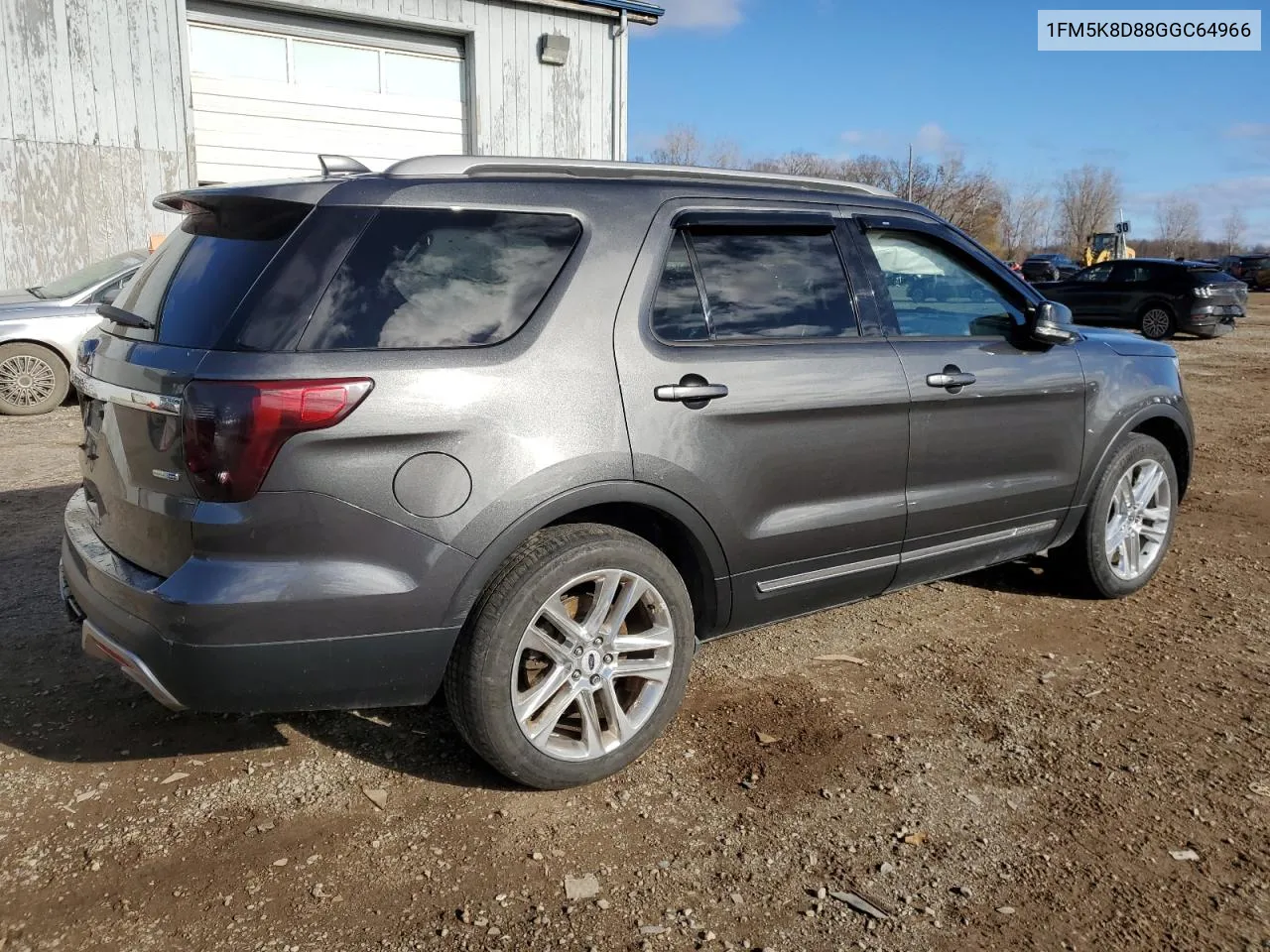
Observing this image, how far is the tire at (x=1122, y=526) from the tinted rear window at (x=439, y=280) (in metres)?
2.92

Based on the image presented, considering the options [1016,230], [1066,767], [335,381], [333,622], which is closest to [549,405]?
[335,381]

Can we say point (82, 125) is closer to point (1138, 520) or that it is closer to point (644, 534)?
point (644, 534)

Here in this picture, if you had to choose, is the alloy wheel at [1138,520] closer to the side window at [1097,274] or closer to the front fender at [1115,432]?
the front fender at [1115,432]

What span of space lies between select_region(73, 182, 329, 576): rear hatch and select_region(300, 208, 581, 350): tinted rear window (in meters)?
0.22

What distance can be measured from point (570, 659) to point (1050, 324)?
246 cm

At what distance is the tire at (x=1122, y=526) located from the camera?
4.62 metres

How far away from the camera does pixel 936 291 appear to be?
4.08 meters

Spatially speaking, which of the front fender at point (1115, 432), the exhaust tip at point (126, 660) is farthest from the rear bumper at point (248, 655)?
the front fender at point (1115, 432)

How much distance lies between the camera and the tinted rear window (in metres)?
2.69

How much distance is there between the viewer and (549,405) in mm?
2863

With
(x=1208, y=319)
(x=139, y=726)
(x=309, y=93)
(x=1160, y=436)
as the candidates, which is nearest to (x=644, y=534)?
(x=139, y=726)

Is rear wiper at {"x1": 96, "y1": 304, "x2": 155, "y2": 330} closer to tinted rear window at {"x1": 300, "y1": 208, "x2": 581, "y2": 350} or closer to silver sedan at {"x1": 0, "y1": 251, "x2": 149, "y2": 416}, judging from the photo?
tinted rear window at {"x1": 300, "y1": 208, "x2": 581, "y2": 350}

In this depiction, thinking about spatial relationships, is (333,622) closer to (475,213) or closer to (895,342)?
(475,213)

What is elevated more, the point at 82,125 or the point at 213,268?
the point at 82,125
